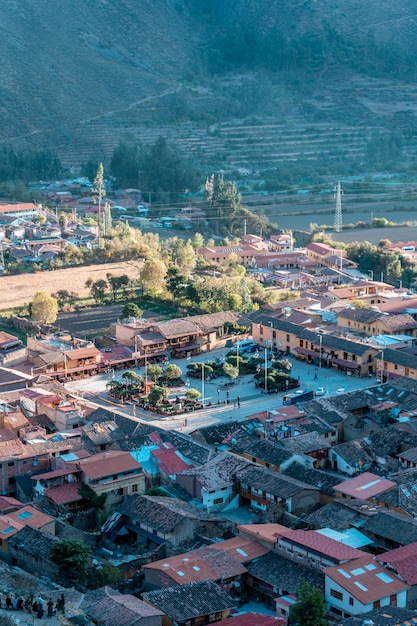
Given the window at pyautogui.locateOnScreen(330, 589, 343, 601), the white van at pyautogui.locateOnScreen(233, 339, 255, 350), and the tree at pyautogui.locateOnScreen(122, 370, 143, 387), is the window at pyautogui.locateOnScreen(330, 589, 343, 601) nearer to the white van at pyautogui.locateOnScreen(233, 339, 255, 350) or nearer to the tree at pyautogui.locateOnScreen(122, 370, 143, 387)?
the tree at pyautogui.locateOnScreen(122, 370, 143, 387)

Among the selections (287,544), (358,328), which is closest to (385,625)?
(287,544)

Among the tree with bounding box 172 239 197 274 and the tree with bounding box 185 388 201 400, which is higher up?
→ the tree with bounding box 172 239 197 274

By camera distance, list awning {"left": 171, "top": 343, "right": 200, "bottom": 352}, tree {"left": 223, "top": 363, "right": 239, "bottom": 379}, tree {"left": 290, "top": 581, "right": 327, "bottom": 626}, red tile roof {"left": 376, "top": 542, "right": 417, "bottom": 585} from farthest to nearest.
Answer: awning {"left": 171, "top": 343, "right": 200, "bottom": 352}, tree {"left": 223, "top": 363, "right": 239, "bottom": 379}, red tile roof {"left": 376, "top": 542, "right": 417, "bottom": 585}, tree {"left": 290, "top": 581, "right": 327, "bottom": 626}

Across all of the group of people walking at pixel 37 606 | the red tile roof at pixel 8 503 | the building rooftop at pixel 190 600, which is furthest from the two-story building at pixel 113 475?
the group of people walking at pixel 37 606

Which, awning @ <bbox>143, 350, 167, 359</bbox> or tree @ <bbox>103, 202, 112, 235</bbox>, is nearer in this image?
awning @ <bbox>143, 350, 167, 359</bbox>

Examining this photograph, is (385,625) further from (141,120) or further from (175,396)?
(141,120)

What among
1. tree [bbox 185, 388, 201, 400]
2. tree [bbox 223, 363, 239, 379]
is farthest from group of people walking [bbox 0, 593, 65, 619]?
tree [bbox 223, 363, 239, 379]

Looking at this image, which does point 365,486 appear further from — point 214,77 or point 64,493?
point 214,77

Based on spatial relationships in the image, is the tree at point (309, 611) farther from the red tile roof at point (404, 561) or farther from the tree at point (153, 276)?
the tree at point (153, 276)
